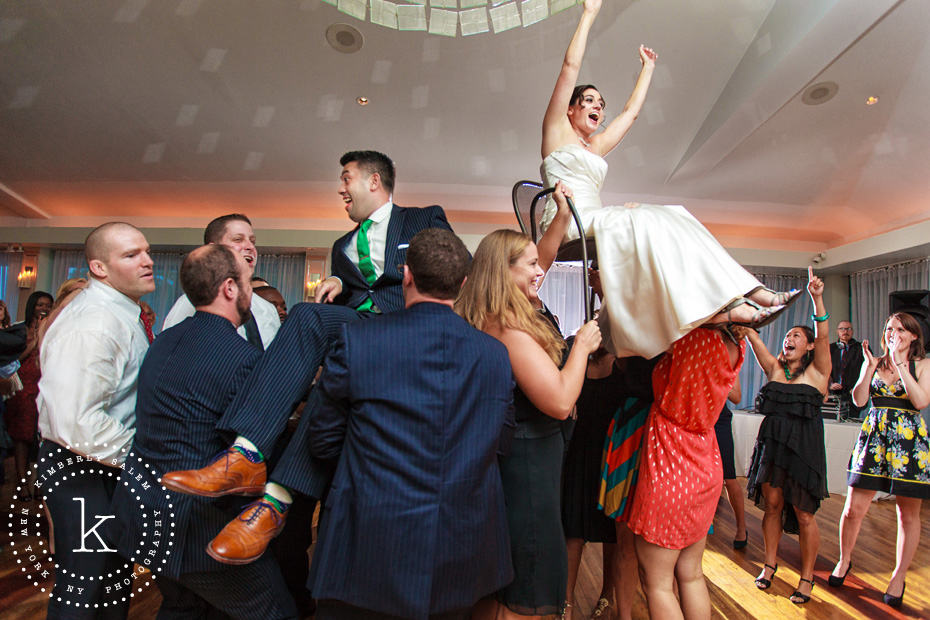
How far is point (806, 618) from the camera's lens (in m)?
2.84

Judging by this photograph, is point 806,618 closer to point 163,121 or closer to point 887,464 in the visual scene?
point 887,464

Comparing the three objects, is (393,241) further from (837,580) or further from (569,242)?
(837,580)

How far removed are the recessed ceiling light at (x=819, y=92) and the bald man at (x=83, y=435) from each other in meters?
5.80

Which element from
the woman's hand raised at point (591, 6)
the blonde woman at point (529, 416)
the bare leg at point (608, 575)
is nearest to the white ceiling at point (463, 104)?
the woman's hand raised at point (591, 6)

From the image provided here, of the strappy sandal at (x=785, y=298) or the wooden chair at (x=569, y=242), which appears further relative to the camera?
the wooden chair at (x=569, y=242)

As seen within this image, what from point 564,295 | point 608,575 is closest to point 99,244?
point 608,575

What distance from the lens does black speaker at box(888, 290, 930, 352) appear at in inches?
134

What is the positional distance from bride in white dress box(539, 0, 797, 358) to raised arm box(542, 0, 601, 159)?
0.51ft

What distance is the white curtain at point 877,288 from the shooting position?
7.17 meters

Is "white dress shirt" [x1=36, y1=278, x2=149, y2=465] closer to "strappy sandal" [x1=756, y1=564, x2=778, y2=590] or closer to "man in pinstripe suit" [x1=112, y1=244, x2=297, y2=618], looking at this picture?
"man in pinstripe suit" [x1=112, y1=244, x2=297, y2=618]

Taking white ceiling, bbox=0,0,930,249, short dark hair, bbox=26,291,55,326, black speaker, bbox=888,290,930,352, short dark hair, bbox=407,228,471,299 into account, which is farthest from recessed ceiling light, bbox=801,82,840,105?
short dark hair, bbox=26,291,55,326

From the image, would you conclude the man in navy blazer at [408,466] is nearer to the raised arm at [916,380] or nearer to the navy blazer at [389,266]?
the navy blazer at [389,266]

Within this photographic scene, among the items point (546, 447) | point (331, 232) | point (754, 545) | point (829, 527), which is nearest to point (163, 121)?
point (331, 232)

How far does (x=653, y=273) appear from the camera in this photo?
5.49 feet
